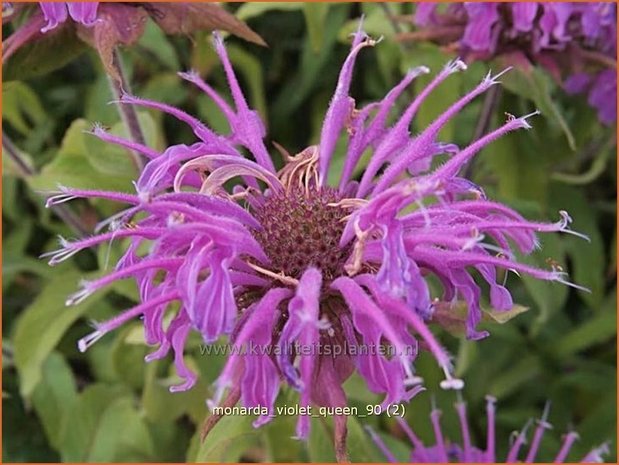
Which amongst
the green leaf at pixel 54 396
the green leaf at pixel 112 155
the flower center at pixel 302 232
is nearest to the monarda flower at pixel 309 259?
the flower center at pixel 302 232

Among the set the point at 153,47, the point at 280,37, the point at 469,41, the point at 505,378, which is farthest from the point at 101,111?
the point at 505,378

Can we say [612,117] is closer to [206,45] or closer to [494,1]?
[494,1]

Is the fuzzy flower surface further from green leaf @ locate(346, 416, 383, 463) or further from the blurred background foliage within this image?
green leaf @ locate(346, 416, 383, 463)

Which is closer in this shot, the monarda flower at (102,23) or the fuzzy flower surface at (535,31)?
the monarda flower at (102,23)

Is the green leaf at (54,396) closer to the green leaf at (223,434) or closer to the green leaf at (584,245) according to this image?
the green leaf at (223,434)

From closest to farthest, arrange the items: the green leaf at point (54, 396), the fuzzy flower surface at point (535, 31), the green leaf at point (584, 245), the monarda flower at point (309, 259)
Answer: the monarda flower at point (309, 259) < the fuzzy flower surface at point (535, 31) < the green leaf at point (54, 396) < the green leaf at point (584, 245)

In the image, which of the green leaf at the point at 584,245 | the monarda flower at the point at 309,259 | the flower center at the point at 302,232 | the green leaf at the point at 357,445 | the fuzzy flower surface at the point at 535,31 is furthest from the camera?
the green leaf at the point at 584,245
